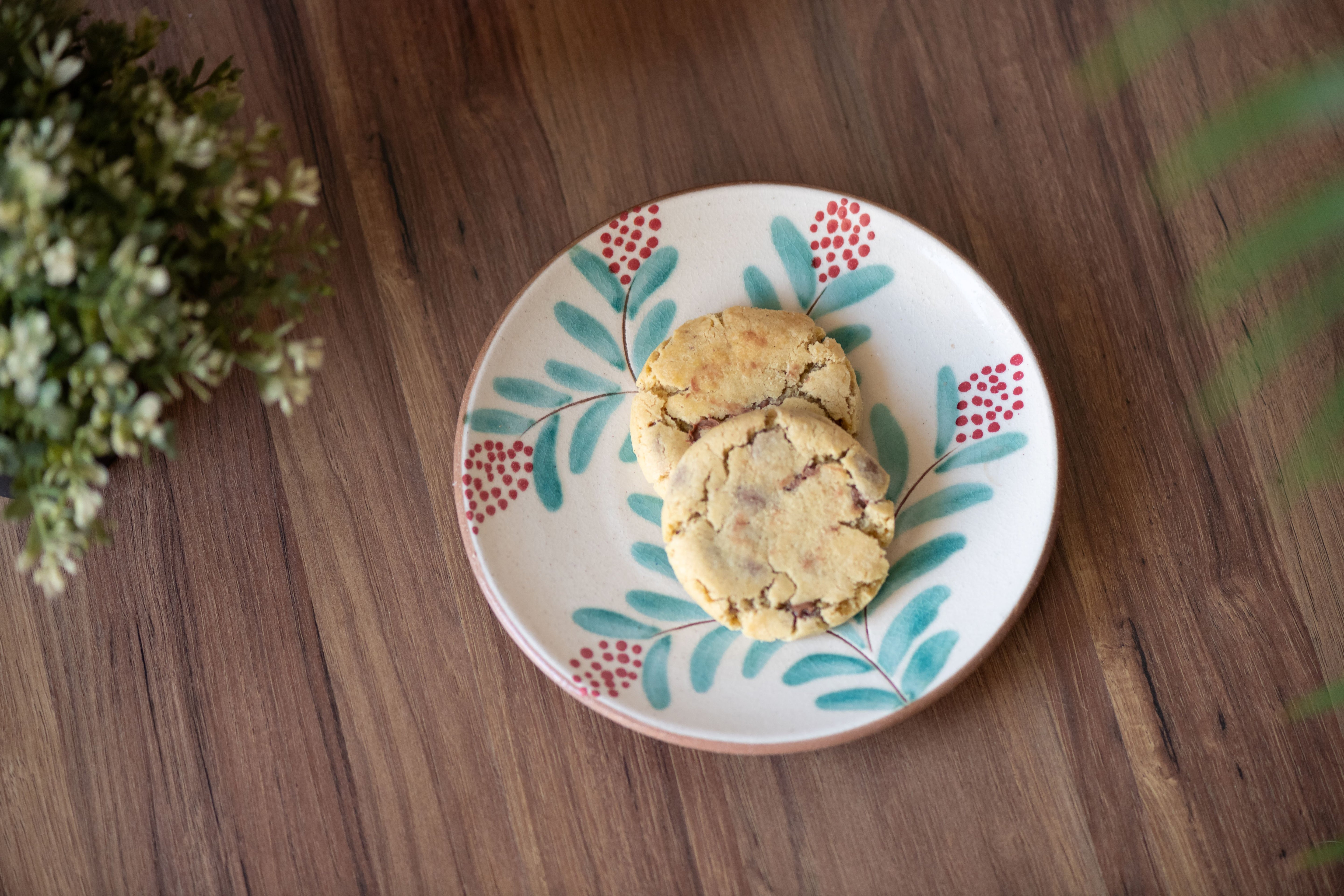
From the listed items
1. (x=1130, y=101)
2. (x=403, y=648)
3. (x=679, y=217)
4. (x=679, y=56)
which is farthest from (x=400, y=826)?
(x=1130, y=101)

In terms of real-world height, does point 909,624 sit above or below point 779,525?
below

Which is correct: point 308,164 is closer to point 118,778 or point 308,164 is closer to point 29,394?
point 29,394

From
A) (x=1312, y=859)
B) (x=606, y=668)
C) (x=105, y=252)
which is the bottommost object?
(x=1312, y=859)

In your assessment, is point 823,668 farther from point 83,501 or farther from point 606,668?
point 83,501

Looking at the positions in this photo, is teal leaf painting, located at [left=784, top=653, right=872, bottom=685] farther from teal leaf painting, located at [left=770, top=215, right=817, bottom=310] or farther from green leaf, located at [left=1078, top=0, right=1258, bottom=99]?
green leaf, located at [left=1078, top=0, right=1258, bottom=99]

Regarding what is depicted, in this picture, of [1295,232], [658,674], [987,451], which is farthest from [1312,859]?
[1295,232]

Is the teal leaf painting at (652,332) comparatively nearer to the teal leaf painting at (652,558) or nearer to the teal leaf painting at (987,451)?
the teal leaf painting at (652,558)
